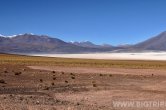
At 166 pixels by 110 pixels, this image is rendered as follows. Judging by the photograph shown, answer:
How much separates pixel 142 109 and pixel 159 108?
0.86 meters

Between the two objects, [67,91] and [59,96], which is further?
[67,91]

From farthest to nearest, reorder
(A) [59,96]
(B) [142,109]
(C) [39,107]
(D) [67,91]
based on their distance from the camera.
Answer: (D) [67,91], (A) [59,96], (B) [142,109], (C) [39,107]

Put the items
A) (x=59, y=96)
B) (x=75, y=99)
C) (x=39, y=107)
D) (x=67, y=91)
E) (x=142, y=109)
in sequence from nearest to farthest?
(x=39, y=107), (x=142, y=109), (x=75, y=99), (x=59, y=96), (x=67, y=91)

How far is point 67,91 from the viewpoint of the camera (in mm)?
25016

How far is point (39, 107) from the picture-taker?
15938 mm

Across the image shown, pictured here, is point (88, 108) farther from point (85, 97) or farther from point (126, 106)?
point (85, 97)

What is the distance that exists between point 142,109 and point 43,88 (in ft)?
34.5

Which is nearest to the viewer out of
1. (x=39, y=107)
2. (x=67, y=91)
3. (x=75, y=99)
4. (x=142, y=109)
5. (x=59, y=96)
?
(x=39, y=107)

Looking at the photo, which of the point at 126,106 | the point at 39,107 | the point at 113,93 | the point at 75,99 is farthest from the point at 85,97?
the point at 39,107

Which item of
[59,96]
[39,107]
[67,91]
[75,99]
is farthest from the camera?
[67,91]

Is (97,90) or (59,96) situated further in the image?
(97,90)

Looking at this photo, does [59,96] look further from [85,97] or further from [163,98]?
[163,98]

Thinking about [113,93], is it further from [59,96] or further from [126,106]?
[126,106]

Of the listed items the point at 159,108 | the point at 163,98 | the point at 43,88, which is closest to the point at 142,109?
the point at 159,108
